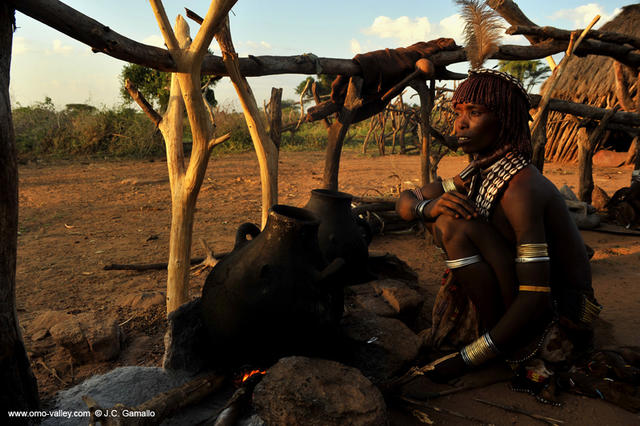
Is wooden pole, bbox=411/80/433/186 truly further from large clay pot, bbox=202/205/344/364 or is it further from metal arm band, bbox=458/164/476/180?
large clay pot, bbox=202/205/344/364

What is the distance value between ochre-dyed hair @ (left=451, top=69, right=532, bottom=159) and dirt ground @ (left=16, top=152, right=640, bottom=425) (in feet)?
4.28

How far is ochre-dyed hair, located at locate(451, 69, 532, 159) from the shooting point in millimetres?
1996

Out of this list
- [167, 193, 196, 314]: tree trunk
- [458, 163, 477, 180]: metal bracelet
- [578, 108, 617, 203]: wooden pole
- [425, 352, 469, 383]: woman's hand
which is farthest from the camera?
[578, 108, 617, 203]: wooden pole

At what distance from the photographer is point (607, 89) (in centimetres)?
1125

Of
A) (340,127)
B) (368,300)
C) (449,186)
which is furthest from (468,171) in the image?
(340,127)

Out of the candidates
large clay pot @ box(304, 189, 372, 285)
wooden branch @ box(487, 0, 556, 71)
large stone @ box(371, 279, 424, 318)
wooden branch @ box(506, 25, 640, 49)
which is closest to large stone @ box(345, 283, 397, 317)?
large stone @ box(371, 279, 424, 318)

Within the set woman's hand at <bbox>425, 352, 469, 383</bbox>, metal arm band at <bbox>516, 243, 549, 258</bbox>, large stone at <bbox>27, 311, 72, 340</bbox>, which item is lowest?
large stone at <bbox>27, 311, 72, 340</bbox>

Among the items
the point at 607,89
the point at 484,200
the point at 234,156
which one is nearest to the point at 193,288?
the point at 484,200

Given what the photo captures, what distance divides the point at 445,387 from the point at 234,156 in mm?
13530

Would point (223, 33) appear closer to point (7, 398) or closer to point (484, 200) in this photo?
point (484, 200)

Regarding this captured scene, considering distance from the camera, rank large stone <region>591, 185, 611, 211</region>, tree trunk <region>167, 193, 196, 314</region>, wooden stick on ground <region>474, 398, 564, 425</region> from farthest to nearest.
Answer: large stone <region>591, 185, 611, 211</region> → tree trunk <region>167, 193, 196, 314</region> → wooden stick on ground <region>474, 398, 564, 425</region>

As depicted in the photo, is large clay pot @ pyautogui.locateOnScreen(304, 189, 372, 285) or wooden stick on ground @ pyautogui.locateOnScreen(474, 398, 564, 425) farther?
large clay pot @ pyautogui.locateOnScreen(304, 189, 372, 285)

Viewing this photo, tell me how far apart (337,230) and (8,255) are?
74.4 inches

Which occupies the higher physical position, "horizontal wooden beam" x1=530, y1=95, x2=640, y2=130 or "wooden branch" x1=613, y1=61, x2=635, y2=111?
"wooden branch" x1=613, y1=61, x2=635, y2=111
